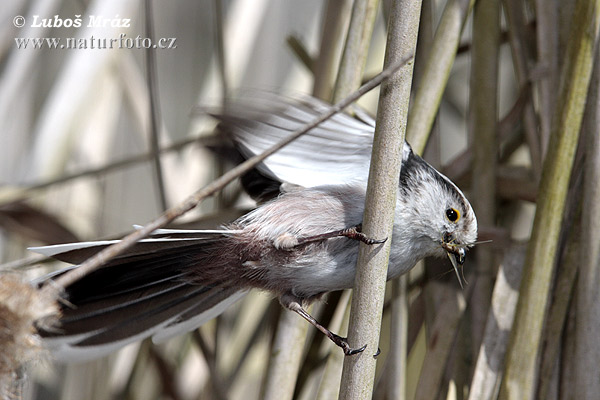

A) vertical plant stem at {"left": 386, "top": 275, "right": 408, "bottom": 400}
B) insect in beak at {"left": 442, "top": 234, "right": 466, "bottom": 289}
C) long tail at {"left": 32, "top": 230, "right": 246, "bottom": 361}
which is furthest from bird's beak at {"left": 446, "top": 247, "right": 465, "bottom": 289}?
long tail at {"left": 32, "top": 230, "right": 246, "bottom": 361}

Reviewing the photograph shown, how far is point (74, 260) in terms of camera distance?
0.74 metres

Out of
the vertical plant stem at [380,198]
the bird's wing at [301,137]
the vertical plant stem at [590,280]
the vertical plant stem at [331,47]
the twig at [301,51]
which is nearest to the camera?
the vertical plant stem at [380,198]

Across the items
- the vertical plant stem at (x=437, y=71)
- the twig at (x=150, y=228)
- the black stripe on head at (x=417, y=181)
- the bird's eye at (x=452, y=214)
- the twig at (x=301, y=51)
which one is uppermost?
the twig at (x=301, y=51)

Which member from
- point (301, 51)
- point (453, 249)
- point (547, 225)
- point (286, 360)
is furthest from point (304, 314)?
point (301, 51)

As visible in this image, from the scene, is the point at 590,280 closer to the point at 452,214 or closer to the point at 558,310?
the point at 558,310

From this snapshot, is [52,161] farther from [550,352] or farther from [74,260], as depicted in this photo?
[550,352]

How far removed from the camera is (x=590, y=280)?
78cm

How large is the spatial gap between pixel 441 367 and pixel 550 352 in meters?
0.17

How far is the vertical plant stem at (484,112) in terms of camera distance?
38.6 inches

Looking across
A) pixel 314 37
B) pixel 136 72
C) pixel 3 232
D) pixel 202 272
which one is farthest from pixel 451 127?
pixel 3 232

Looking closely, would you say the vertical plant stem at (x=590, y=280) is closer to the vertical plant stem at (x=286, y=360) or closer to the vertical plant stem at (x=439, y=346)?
the vertical plant stem at (x=439, y=346)

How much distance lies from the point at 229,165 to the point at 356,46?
349 mm

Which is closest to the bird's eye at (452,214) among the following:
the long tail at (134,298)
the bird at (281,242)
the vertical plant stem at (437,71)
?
the bird at (281,242)

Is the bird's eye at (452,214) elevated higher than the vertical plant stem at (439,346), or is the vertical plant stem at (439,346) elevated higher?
the bird's eye at (452,214)
